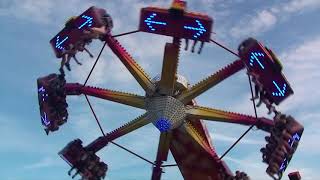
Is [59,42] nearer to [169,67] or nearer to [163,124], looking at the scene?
[169,67]

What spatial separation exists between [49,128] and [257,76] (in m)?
17.7

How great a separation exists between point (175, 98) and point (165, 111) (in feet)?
4.20

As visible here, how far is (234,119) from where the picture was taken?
4462 centimetres

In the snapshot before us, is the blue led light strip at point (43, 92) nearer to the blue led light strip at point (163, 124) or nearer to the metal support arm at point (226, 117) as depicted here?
the blue led light strip at point (163, 124)

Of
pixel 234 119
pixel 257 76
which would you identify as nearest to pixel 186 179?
pixel 234 119

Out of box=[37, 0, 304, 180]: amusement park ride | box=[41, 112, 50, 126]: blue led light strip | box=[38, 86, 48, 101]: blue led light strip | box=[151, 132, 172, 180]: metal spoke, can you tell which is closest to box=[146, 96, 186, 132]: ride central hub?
box=[37, 0, 304, 180]: amusement park ride

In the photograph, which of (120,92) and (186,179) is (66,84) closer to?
(120,92)

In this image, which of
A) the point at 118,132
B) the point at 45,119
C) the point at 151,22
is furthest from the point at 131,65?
the point at 45,119

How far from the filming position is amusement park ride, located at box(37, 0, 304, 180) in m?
41.9

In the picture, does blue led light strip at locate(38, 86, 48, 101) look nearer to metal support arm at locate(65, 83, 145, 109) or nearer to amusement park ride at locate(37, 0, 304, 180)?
amusement park ride at locate(37, 0, 304, 180)

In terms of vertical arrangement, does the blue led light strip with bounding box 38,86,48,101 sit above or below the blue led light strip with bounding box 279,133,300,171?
above

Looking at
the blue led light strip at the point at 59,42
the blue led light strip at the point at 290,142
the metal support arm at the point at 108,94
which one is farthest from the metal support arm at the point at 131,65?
the blue led light strip at the point at 290,142

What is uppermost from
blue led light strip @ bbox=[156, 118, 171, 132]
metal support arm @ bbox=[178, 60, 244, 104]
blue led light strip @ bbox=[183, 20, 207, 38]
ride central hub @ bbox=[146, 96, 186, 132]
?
blue led light strip @ bbox=[183, 20, 207, 38]

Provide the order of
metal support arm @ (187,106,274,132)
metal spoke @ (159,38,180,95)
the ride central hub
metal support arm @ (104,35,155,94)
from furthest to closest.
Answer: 1. metal support arm @ (104,35,155,94)
2. metal support arm @ (187,106,274,132)
3. the ride central hub
4. metal spoke @ (159,38,180,95)
